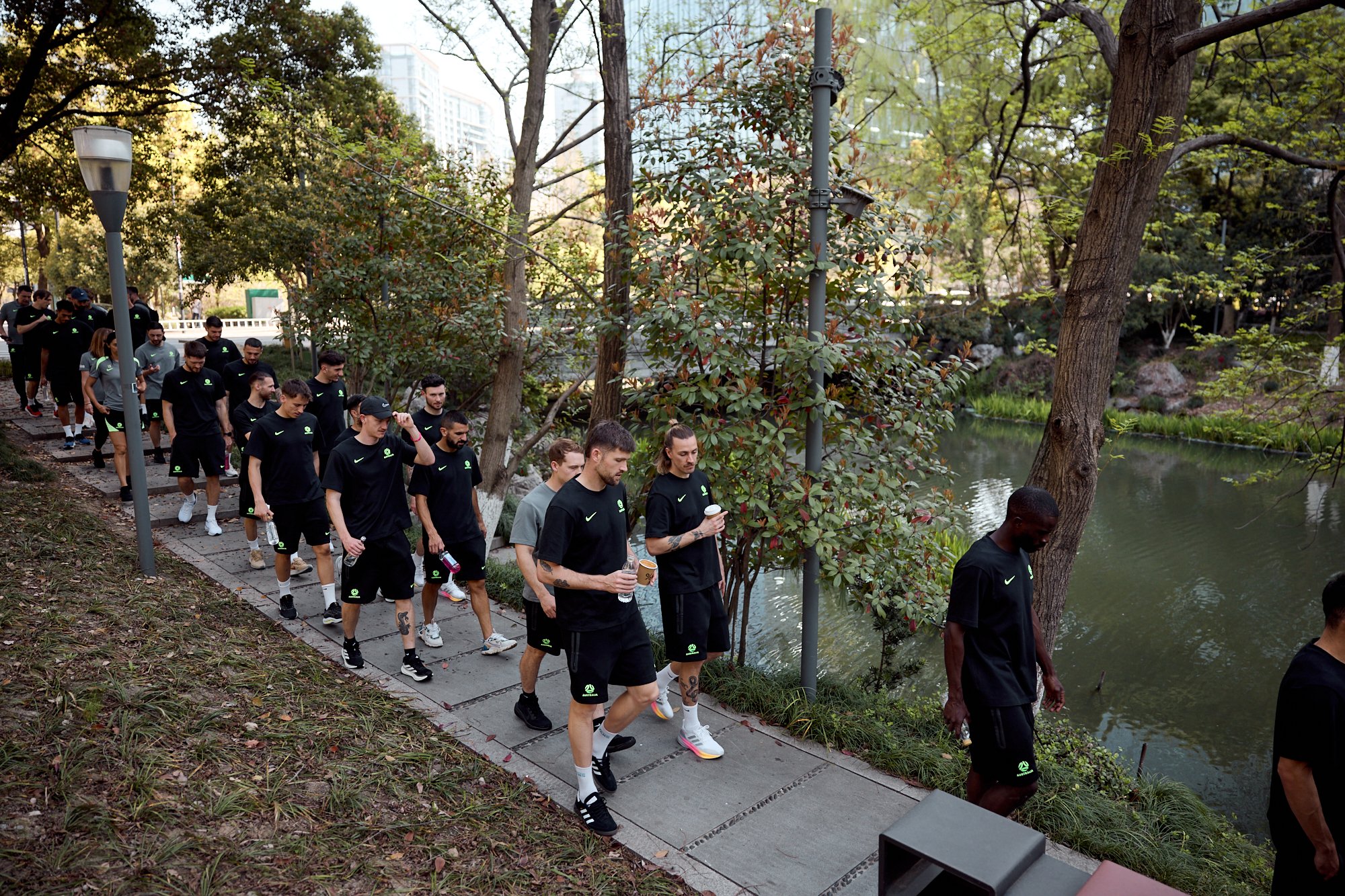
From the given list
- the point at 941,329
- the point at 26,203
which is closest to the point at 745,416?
the point at 26,203

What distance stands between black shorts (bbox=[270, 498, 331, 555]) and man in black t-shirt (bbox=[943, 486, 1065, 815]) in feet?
14.9

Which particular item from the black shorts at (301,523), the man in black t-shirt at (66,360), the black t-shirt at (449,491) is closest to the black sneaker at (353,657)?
the black t-shirt at (449,491)

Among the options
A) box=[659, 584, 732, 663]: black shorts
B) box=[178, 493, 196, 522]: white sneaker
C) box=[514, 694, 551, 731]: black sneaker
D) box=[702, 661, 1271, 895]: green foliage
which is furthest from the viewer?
box=[178, 493, 196, 522]: white sneaker

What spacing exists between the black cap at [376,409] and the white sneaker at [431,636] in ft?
5.31

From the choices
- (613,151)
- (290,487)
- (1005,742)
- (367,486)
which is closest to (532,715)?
(367,486)

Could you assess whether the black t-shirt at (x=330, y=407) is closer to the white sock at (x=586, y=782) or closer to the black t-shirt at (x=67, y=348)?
the white sock at (x=586, y=782)

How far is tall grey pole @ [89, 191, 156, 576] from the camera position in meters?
6.21

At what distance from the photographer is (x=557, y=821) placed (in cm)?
388

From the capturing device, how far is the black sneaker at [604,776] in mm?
4113

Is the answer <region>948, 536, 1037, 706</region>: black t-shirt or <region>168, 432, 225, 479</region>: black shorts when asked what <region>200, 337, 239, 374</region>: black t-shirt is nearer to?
<region>168, 432, 225, 479</region>: black shorts

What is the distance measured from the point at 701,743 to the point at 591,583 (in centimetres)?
140

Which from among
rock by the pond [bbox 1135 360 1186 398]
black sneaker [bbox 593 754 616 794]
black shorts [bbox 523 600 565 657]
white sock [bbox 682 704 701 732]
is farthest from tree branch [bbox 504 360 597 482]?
rock by the pond [bbox 1135 360 1186 398]

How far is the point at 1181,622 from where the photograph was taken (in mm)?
10773

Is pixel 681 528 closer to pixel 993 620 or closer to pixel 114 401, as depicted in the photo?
pixel 993 620
